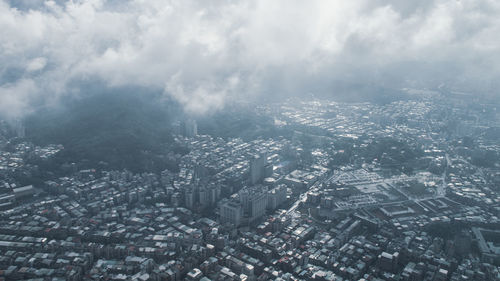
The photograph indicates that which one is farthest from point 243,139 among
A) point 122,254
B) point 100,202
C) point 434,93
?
point 434,93

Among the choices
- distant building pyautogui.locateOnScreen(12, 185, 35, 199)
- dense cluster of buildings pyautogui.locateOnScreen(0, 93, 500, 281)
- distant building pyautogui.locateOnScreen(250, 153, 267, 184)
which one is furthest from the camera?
distant building pyautogui.locateOnScreen(250, 153, 267, 184)

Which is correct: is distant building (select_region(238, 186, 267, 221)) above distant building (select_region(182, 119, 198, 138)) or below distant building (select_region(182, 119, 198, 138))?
Answer: below

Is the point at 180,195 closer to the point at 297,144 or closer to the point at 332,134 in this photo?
the point at 297,144

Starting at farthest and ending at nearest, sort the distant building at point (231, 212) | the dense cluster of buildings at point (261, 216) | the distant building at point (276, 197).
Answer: the distant building at point (276, 197)
the distant building at point (231, 212)
the dense cluster of buildings at point (261, 216)

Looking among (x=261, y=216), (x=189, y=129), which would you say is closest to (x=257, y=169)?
(x=261, y=216)

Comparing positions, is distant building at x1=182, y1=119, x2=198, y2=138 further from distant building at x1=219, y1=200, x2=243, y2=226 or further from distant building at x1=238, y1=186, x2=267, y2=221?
distant building at x1=219, y1=200, x2=243, y2=226

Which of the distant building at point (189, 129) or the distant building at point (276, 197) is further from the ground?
the distant building at point (189, 129)

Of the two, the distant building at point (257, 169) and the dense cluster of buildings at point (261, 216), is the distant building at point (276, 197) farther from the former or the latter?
the distant building at point (257, 169)

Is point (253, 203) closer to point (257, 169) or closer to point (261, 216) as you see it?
point (261, 216)

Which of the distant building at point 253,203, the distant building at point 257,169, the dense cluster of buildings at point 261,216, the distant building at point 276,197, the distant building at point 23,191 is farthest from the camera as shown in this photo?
the distant building at point 257,169

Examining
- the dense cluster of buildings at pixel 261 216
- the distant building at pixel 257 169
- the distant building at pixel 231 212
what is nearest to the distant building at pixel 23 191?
the dense cluster of buildings at pixel 261 216

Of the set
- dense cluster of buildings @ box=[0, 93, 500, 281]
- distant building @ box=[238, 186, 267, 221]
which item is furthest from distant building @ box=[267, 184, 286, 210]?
distant building @ box=[238, 186, 267, 221]

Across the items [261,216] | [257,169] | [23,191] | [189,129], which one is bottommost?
[261,216]
